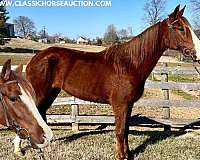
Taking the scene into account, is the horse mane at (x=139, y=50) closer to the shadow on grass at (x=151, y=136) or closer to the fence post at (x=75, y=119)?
the shadow on grass at (x=151, y=136)

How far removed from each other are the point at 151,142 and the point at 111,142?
2.25ft

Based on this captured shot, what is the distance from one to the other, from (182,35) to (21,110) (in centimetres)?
323

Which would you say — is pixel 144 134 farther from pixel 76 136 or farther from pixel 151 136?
pixel 76 136

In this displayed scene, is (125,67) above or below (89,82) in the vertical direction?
above

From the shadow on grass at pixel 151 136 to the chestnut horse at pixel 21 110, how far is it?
Answer: 305 centimetres

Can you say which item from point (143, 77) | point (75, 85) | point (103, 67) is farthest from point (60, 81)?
point (143, 77)

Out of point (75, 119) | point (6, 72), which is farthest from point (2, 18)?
point (6, 72)

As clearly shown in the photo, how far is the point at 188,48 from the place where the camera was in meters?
5.23

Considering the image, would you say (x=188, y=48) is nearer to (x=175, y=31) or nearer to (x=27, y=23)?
(x=175, y=31)

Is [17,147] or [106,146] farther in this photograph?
[106,146]

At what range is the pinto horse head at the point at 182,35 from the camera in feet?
17.0

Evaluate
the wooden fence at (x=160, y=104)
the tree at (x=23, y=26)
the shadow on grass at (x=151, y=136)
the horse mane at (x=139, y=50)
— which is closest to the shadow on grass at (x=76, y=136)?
the wooden fence at (x=160, y=104)

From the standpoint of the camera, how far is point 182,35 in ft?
Answer: 17.2

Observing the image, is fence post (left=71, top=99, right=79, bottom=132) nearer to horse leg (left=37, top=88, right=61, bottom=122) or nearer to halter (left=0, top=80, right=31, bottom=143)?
horse leg (left=37, top=88, right=61, bottom=122)
